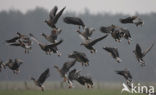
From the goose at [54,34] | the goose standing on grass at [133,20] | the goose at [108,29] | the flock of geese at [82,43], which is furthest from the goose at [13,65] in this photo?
the goose standing on grass at [133,20]

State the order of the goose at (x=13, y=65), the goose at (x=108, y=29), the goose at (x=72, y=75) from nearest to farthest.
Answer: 1. the goose at (x=72, y=75)
2. the goose at (x=108, y=29)
3. the goose at (x=13, y=65)

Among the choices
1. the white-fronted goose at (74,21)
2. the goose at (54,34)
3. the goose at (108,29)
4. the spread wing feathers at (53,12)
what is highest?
the spread wing feathers at (53,12)

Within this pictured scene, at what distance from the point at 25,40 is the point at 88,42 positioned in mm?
561

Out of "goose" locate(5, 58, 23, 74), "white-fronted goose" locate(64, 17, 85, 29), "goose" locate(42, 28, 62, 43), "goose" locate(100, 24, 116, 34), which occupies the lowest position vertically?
"goose" locate(5, 58, 23, 74)

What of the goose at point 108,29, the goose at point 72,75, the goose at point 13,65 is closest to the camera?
the goose at point 72,75

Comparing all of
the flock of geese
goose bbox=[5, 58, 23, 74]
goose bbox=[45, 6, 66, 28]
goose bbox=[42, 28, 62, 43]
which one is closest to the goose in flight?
the flock of geese

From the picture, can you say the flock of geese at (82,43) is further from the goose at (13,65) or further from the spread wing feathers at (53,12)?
the goose at (13,65)

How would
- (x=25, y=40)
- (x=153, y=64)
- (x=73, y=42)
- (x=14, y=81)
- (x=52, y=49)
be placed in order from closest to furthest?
(x=52, y=49), (x=25, y=40), (x=14, y=81), (x=73, y=42), (x=153, y=64)

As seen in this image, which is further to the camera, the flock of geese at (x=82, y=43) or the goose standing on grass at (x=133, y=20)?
the goose standing on grass at (x=133, y=20)

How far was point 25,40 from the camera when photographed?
9.05ft

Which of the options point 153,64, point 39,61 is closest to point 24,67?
point 39,61

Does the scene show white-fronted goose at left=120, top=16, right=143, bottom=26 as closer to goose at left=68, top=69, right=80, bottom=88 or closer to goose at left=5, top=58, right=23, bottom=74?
goose at left=68, top=69, right=80, bottom=88

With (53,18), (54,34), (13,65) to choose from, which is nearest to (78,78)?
(54,34)

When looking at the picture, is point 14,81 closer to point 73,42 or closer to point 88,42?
point 73,42
